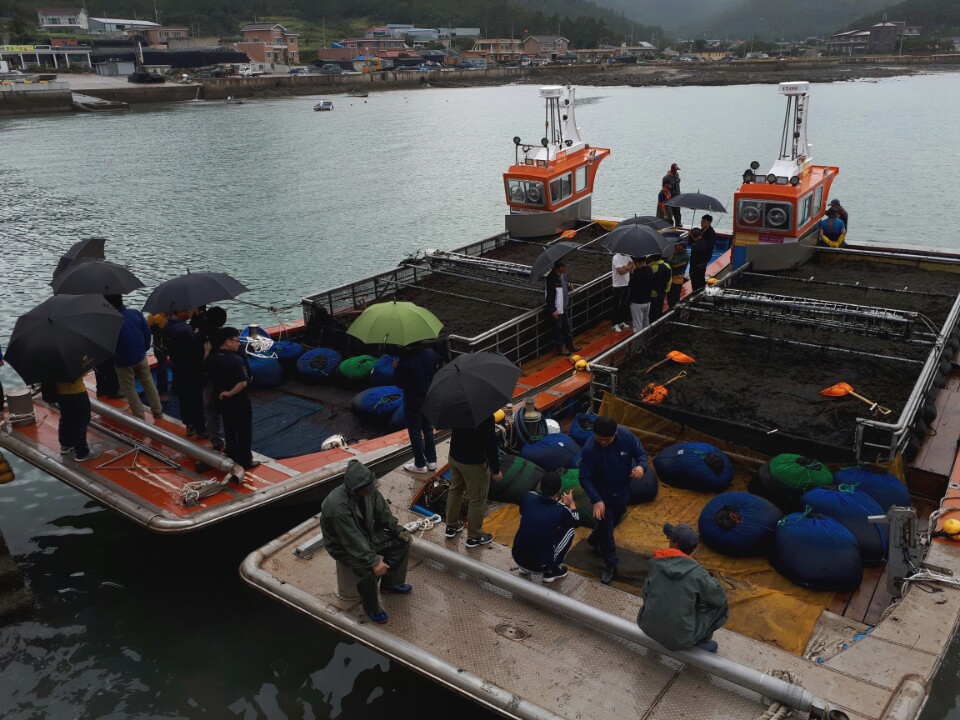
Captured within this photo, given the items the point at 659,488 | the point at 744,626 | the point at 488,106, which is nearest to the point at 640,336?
the point at 659,488

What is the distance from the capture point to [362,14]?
17525cm

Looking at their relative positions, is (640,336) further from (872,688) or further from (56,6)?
(56,6)

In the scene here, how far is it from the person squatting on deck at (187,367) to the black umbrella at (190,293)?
0.15 m

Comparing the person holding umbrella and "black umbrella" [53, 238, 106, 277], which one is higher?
"black umbrella" [53, 238, 106, 277]

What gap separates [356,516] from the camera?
18.3 feet

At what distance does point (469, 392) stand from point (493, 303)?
598 centimetres

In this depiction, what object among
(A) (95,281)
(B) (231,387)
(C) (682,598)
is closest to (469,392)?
(C) (682,598)

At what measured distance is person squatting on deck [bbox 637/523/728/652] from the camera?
4988mm

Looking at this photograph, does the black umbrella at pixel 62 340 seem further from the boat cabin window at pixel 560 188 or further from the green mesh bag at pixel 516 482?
the boat cabin window at pixel 560 188

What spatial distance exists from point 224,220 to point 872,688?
2909 cm

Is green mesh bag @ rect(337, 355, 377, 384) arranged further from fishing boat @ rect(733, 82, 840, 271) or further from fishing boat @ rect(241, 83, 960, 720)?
fishing boat @ rect(733, 82, 840, 271)

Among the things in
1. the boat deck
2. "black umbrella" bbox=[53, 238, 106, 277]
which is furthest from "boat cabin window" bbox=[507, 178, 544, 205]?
the boat deck

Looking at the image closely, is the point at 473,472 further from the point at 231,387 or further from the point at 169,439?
the point at 169,439

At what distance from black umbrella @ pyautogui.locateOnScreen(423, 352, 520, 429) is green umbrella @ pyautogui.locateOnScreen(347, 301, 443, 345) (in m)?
1.36
